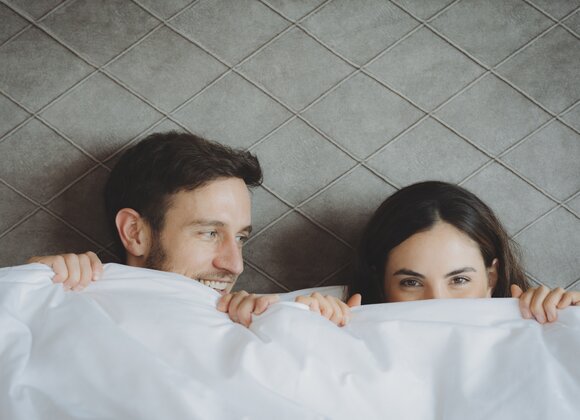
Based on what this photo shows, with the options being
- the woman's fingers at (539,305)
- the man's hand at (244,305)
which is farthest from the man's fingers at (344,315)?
the woman's fingers at (539,305)

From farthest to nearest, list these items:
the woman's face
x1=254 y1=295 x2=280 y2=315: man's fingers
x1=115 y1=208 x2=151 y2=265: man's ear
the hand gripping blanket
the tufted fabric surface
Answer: the tufted fabric surface → x1=115 y1=208 x2=151 y2=265: man's ear → the woman's face → x1=254 y1=295 x2=280 y2=315: man's fingers → the hand gripping blanket

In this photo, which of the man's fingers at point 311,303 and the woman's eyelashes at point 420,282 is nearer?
the man's fingers at point 311,303

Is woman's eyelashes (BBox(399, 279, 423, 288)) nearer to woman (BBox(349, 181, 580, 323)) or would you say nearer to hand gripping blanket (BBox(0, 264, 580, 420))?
woman (BBox(349, 181, 580, 323))

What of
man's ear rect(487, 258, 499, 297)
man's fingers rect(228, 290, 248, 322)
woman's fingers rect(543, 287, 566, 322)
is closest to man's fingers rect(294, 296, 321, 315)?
man's fingers rect(228, 290, 248, 322)

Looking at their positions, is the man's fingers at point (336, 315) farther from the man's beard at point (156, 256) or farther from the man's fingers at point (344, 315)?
the man's beard at point (156, 256)

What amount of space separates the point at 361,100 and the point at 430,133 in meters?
0.21

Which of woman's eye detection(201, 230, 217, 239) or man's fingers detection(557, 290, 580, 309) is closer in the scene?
man's fingers detection(557, 290, 580, 309)

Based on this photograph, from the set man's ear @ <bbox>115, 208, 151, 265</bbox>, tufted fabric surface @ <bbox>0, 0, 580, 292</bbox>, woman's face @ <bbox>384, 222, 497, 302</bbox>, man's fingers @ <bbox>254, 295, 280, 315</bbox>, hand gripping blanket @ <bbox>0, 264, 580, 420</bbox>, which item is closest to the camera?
hand gripping blanket @ <bbox>0, 264, 580, 420</bbox>

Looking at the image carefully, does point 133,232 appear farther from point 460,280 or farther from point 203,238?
point 460,280

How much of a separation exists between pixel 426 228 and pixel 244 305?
0.52m

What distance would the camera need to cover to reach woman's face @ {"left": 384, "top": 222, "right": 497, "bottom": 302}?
1408 mm

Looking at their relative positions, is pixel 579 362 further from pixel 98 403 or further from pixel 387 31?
pixel 387 31

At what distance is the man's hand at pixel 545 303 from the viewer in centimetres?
118

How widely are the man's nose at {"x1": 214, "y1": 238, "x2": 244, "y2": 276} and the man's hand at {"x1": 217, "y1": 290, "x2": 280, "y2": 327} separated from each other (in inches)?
9.9
